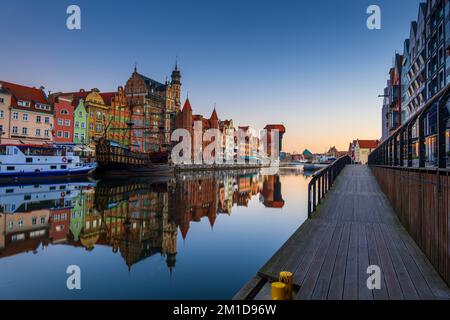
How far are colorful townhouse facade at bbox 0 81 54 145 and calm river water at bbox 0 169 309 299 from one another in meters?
33.7

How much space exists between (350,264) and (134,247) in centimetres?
746

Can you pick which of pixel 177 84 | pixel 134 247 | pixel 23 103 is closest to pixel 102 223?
pixel 134 247

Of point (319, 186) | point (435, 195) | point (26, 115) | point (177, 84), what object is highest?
point (177, 84)

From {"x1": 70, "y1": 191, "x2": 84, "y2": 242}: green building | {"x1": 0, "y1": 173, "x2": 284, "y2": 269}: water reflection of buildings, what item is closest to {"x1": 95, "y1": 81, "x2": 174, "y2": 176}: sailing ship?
{"x1": 0, "y1": 173, "x2": 284, "y2": 269}: water reflection of buildings

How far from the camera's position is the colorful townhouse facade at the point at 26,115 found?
46.1 metres

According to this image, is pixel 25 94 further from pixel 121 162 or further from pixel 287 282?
pixel 287 282

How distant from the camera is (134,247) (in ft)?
33.8

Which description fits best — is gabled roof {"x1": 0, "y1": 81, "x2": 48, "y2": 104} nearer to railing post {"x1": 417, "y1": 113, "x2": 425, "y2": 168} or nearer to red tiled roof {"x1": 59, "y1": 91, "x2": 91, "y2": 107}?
red tiled roof {"x1": 59, "y1": 91, "x2": 91, "y2": 107}

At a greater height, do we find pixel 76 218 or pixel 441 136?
pixel 441 136

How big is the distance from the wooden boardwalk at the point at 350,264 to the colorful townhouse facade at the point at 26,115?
171 feet

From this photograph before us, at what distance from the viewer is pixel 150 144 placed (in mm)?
75688

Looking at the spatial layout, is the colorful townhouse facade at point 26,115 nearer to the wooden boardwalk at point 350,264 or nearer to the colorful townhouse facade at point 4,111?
the colorful townhouse facade at point 4,111

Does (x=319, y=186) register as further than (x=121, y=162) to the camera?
No

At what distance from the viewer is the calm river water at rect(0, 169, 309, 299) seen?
694 centimetres
